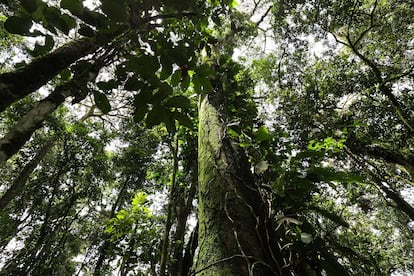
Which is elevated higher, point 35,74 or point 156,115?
point 35,74

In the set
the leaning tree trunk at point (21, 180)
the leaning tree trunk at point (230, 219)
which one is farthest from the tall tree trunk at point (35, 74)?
the leaning tree trunk at point (21, 180)

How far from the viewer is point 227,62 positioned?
2203 mm

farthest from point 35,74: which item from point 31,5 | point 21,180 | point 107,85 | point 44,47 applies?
point 21,180

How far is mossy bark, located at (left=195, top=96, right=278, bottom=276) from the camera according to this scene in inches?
29.9

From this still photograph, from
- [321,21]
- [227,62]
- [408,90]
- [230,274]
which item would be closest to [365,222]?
[408,90]

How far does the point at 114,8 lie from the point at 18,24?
0.29 metres

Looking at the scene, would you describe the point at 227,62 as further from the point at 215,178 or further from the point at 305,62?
the point at 305,62

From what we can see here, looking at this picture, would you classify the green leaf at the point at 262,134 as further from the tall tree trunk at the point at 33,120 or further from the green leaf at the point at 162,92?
the tall tree trunk at the point at 33,120

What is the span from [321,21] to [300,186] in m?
6.50

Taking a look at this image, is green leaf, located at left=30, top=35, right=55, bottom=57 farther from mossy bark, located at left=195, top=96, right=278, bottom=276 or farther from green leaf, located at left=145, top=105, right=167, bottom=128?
mossy bark, located at left=195, top=96, right=278, bottom=276

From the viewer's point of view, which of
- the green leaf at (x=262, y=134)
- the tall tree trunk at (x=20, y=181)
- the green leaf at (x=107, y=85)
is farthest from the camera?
the tall tree trunk at (x=20, y=181)

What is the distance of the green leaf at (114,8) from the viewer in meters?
0.76

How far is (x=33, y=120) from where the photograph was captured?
0.98 meters

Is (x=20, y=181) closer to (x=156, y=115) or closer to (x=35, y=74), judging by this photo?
(x=35, y=74)
